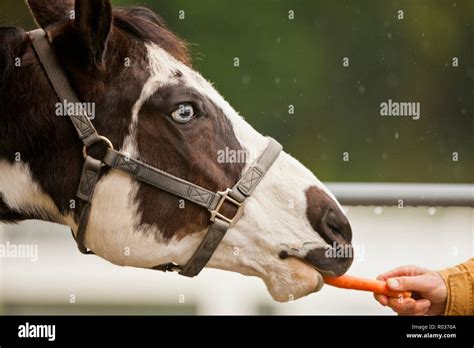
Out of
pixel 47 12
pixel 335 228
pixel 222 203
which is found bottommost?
pixel 335 228

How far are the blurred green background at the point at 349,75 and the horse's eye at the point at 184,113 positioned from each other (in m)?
7.42

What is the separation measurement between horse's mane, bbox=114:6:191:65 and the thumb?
135 cm

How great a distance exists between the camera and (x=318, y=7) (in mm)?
13758

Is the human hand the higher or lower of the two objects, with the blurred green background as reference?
lower

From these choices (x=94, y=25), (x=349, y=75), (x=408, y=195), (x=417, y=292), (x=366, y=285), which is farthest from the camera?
(x=349, y=75)

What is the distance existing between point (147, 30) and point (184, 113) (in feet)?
1.33

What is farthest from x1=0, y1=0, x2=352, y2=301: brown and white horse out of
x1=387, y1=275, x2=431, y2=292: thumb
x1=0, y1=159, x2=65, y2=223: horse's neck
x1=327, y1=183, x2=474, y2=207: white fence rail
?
x1=327, y1=183, x2=474, y2=207: white fence rail

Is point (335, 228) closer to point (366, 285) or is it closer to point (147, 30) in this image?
point (366, 285)

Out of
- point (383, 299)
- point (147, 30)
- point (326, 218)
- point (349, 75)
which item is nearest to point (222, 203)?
point (326, 218)

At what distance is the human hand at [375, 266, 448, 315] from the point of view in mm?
4211

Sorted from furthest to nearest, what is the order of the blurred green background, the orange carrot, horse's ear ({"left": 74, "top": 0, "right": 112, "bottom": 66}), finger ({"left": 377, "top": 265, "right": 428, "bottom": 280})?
the blurred green background → finger ({"left": 377, "top": 265, "right": 428, "bottom": 280}) → the orange carrot → horse's ear ({"left": 74, "top": 0, "right": 112, "bottom": 66})

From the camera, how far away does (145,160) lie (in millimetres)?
3738

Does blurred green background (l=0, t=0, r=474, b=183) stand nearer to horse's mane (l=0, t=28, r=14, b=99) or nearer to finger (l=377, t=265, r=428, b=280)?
finger (l=377, t=265, r=428, b=280)
